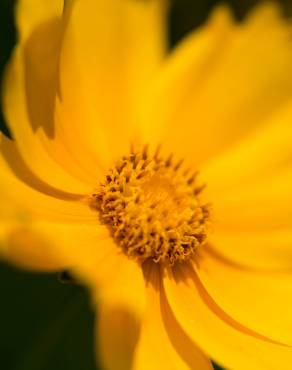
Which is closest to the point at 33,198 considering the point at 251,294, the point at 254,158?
the point at 251,294

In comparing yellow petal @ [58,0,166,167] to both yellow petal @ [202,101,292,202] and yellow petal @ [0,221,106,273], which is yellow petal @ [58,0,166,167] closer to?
yellow petal @ [202,101,292,202]

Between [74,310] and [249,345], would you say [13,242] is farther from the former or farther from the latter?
[249,345]

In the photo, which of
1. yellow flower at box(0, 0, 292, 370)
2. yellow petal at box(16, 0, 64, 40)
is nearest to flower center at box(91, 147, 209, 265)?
yellow flower at box(0, 0, 292, 370)

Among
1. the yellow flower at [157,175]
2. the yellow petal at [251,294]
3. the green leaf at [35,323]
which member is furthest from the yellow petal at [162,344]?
the green leaf at [35,323]

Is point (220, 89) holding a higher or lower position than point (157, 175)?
higher

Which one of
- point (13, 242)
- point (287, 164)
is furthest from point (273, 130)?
point (13, 242)

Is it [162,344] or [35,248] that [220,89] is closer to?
[162,344]

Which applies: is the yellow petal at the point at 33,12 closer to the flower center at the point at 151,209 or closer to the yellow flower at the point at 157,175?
the yellow flower at the point at 157,175
